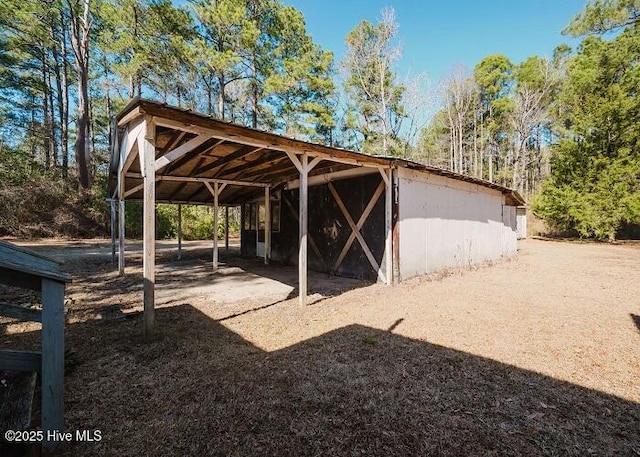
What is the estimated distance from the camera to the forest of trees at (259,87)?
1526 centimetres

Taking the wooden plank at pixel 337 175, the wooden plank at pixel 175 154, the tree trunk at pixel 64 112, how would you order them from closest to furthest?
the wooden plank at pixel 175 154, the wooden plank at pixel 337 175, the tree trunk at pixel 64 112

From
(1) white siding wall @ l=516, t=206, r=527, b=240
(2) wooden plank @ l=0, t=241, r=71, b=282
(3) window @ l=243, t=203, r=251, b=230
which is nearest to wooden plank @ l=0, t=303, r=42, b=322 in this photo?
(2) wooden plank @ l=0, t=241, r=71, b=282

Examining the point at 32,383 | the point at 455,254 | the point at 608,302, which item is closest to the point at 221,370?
the point at 32,383

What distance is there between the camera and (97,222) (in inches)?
651

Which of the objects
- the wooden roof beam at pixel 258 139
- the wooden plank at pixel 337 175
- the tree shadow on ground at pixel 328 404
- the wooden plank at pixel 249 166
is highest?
the wooden plank at pixel 249 166

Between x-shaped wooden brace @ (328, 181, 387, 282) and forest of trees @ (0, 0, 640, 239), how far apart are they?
422 inches

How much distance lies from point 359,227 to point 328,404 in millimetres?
5247

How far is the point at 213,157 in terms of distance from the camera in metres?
5.93

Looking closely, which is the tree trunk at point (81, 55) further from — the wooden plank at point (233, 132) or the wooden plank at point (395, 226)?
the wooden plank at point (395, 226)

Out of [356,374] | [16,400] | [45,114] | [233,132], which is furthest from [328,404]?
[45,114]

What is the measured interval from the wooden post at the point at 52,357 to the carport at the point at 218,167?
1.58 meters

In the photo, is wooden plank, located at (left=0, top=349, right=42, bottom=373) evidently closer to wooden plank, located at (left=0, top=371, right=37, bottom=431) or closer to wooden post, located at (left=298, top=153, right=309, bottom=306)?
wooden plank, located at (left=0, top=371, right=37, bottom=431)

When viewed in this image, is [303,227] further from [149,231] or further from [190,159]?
[190,159]

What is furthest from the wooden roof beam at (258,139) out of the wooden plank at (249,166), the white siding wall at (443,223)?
the white siding wall at (443,223)
